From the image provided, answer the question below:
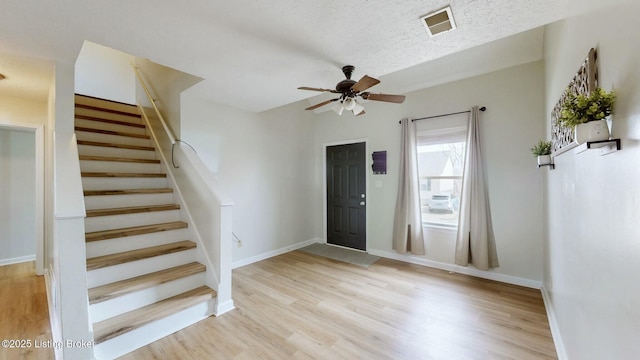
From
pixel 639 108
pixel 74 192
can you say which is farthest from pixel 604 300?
pixel 74 192

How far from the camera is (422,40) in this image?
1962 millimetres

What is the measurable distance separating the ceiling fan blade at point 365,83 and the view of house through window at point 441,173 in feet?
6.74

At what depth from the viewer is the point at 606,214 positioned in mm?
1014

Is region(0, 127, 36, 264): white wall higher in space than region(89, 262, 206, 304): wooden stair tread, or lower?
higher

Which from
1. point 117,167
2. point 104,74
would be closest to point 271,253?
point 117,167

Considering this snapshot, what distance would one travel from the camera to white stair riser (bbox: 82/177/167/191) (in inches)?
114

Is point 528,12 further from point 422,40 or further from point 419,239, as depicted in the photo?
point 419,239

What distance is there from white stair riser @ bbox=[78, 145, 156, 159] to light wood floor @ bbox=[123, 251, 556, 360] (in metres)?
2.29

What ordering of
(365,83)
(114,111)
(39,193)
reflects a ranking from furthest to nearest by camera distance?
(114,111), (39,193), (365,83)

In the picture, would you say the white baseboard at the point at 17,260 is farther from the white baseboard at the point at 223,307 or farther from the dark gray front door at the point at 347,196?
the dark gray front door at the point at 347,196

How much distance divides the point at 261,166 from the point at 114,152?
2042 millimetres

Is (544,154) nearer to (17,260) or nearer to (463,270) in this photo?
(463,270)

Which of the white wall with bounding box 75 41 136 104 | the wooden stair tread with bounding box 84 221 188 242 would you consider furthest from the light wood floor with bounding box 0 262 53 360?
the white wall with bounding box 75 41 136 104

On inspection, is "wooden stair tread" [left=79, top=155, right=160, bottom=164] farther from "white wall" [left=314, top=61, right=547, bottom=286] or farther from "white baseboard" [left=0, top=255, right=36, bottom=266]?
"white wall" [left=314, top=61, right=547, bottom=286]
